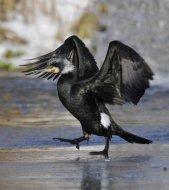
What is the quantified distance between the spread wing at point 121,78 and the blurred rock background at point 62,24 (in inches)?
308

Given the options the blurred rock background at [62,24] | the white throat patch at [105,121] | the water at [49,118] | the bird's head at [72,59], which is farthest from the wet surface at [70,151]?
the blurred rock background at [62,24]

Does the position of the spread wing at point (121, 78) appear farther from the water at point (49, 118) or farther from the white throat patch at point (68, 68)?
the water at point (49, 118)

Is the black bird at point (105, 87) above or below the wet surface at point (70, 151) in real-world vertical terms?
above

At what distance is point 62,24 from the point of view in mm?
19625

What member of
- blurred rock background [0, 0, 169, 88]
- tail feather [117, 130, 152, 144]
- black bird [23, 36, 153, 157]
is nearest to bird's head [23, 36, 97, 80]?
black bird [23, 36, 153, 157]

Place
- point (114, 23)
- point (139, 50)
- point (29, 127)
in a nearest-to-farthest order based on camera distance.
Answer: point (29, 127) < point (139, 50) < point (114, 23)

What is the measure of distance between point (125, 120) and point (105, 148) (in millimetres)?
2510

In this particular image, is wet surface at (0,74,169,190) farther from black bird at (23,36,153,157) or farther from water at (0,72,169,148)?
black bird at (23,36,153,157)

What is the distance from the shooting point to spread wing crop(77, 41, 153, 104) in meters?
7.54

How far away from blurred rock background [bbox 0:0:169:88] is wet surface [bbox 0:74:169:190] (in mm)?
3210

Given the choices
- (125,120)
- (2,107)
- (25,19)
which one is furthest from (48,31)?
(125,120)

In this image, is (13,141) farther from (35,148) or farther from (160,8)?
(160,8)

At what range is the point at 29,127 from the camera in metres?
9.61

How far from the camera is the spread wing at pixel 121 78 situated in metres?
7.54
